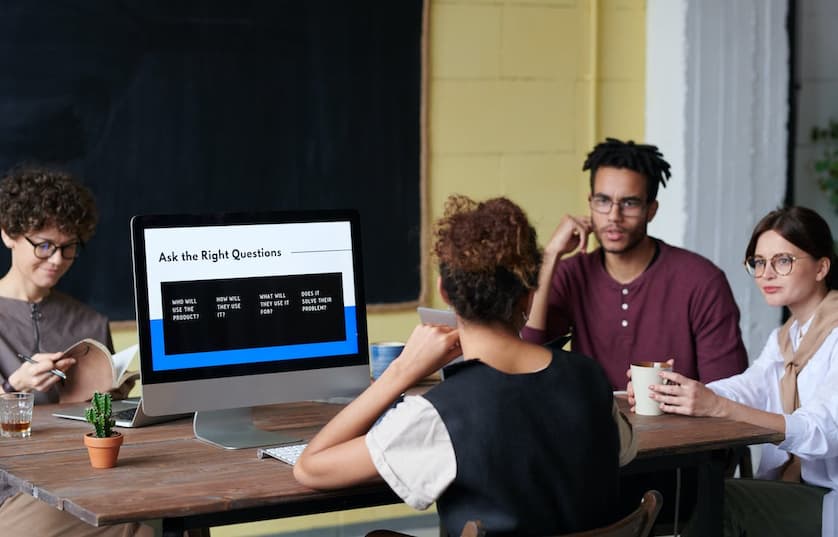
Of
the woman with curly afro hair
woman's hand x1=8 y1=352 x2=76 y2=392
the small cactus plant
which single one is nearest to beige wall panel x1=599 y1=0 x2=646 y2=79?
woman's hand x1=8 y1=352 x2=76 y2=392

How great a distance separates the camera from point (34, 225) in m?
2.73

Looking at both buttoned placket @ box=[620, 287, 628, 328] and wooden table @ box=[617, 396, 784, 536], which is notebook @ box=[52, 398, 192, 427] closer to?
wooden table @ box=[617, 396, 784, 536]

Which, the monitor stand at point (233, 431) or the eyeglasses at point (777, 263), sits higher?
the eyeglasses at point (777, 263)

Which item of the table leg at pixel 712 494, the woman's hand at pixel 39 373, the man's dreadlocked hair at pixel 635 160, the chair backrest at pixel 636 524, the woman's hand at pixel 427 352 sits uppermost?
the man's dreadlocked hair at pixel 635 160

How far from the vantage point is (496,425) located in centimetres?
177

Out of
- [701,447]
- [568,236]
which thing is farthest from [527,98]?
[701,447]

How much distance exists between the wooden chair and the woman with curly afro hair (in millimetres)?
52

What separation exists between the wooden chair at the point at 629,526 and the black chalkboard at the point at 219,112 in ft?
7.20

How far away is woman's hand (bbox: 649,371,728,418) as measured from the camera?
97.4 inches

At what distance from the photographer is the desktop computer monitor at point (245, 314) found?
233cm

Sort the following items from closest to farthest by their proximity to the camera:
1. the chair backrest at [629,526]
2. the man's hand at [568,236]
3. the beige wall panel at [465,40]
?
1. the chair backrest at [629,526]
2. the man's hand at [568,236]
3. the beige wall panel at [465,40]

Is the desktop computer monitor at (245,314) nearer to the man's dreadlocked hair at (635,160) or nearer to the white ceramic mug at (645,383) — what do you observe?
the white ceramic mug at (645,383)

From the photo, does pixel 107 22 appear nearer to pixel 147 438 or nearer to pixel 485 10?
pixel 485 10

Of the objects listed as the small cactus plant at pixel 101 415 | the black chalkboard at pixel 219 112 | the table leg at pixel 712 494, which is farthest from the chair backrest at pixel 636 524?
the black chalkboard at pixel 219 112
